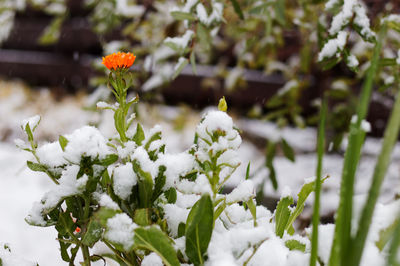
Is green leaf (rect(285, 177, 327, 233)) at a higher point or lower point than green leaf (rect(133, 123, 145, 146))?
lower

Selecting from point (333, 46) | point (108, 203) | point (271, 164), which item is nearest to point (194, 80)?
point (271, 164)

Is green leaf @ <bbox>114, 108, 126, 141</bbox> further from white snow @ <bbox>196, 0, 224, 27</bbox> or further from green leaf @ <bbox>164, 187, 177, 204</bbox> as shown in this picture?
white snow @ <bbox>196, 0, 224, 27</bbox>

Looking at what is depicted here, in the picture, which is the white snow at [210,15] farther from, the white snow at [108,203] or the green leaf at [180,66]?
the white snow at [108,203]

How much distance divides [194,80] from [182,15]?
266 centimetres

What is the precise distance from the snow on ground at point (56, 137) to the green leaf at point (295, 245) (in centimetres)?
99

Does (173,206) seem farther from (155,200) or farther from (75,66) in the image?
(75,66)

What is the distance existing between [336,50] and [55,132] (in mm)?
2694

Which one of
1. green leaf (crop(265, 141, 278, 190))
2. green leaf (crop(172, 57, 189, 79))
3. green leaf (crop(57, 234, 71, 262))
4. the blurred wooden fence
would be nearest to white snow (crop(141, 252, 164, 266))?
green leaf (crop(57, 234, 71, 262))

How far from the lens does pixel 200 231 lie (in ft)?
1.07

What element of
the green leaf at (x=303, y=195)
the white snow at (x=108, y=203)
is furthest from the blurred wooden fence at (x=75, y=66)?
the white snow at (x=108, y=203)

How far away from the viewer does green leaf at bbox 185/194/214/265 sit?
1.02 ft

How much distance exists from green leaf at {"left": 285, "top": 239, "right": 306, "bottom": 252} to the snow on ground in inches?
38.8

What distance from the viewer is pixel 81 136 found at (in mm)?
391

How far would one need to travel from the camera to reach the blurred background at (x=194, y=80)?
1331mm
